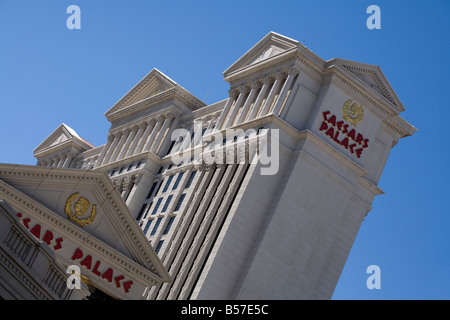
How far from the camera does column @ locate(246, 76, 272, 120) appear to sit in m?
84.7

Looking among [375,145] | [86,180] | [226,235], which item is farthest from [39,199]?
[375,145]

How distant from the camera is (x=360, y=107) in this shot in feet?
276

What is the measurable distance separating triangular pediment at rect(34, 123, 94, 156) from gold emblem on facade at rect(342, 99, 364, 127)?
62841 mm

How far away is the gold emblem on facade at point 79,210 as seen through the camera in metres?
53.7

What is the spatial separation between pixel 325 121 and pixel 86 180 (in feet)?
113

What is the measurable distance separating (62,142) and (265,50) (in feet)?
191

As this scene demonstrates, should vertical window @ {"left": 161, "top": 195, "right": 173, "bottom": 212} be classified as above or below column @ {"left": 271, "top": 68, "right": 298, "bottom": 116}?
below

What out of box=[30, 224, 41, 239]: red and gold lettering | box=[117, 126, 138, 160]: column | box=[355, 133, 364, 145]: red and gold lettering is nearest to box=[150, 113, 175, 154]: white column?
box=[117, 126, 138, 160]: column

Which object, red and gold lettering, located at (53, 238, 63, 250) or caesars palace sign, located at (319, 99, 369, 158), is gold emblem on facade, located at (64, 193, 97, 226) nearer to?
red and gold lettering, located at (53, 238, 63, 250)

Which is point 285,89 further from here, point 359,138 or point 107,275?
point 107,275

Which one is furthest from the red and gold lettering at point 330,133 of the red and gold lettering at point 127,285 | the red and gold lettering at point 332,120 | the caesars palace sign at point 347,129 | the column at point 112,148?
the column at point 112,148
